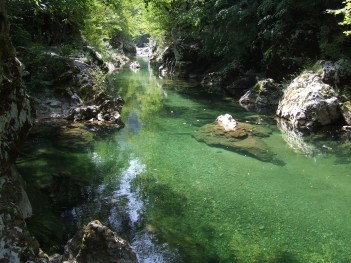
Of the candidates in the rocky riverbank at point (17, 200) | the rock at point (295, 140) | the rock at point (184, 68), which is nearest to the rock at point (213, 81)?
the rock at point (184, 68)

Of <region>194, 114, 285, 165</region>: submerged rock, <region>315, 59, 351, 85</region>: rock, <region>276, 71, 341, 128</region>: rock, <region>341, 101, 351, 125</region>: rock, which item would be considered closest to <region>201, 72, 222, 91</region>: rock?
<region>276, 71, 341, 128</region>: rock

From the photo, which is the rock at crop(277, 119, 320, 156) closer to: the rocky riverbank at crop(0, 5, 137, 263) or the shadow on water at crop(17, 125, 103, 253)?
the shadow on water at crop(17, 125, 103, 253)

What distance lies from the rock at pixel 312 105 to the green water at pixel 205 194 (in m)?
0.87

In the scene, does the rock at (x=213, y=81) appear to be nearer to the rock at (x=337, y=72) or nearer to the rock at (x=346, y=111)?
the rock at (x=337, y=72)

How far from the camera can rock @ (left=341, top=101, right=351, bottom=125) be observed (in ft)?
41.3

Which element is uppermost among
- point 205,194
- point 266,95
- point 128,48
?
point 266,95

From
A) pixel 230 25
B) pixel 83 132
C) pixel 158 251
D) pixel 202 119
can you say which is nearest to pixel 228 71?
pixel 230 25

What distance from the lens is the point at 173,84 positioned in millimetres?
26000

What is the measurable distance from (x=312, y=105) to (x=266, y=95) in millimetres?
4614

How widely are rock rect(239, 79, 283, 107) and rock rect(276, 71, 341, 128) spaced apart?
8.79 ft

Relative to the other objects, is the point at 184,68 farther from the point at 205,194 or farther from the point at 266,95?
the point at 205,194

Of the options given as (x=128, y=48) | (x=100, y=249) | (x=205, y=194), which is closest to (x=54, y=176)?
(x=205, y=194)

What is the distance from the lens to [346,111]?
41.7 ft

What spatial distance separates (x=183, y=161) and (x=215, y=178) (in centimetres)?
138
